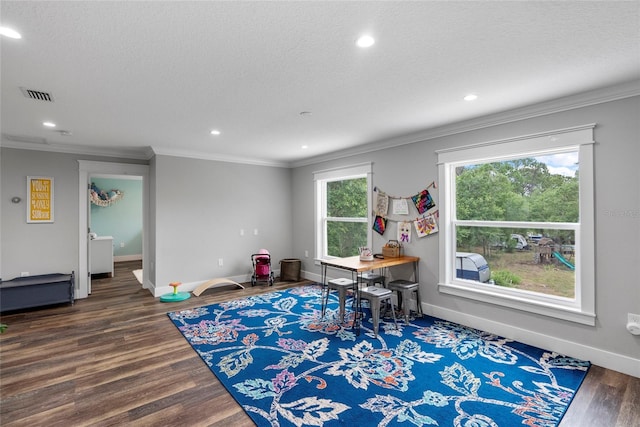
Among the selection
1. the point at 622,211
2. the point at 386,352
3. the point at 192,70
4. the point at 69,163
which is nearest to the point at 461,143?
the point at 622,211

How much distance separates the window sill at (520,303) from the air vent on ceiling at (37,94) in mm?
4600

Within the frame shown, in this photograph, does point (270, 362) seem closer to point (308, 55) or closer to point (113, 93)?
point (308, 55)

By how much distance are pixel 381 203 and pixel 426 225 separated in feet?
2.73

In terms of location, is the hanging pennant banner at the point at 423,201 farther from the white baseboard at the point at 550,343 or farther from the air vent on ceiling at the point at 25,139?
the air vent on ceiling at the point at 25,139

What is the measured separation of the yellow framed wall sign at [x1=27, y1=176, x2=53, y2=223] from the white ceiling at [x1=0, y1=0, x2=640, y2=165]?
3.74ft

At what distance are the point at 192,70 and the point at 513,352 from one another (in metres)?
3.79

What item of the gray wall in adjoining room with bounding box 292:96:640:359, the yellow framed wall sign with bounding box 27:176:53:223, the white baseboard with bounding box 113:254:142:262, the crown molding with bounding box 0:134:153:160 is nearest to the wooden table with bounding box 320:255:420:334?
the gray wall in adjoining room with bounding box 292:96:640:359

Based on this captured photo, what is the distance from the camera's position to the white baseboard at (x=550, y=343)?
258 cm

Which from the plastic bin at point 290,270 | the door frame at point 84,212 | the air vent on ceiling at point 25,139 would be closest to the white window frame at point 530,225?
the plastic bin at point 290,270

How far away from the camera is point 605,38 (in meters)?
1.88

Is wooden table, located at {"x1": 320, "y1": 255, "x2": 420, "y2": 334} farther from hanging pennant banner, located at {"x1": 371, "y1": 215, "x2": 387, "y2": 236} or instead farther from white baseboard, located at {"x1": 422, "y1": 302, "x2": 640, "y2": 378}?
white baseboard, located at {"x1": 422, "y1": 302, "x2": 640, "y2": 378}

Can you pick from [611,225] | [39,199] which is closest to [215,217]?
[39,199]

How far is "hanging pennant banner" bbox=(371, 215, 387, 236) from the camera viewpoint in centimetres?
458

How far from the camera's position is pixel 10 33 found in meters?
1.80
